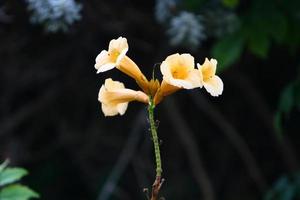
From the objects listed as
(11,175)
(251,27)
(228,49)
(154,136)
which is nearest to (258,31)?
(251,27)

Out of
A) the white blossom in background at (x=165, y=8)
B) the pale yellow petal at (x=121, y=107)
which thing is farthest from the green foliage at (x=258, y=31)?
the pale yellow petal at (x=121, y=107)

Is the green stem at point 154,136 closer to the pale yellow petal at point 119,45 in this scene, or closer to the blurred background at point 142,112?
the pale yellow petal at point 119,45

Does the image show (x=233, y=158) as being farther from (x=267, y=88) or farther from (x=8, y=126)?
(x=8, y=126)

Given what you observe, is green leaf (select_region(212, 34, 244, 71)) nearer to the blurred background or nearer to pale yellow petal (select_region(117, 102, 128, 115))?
the blurred background

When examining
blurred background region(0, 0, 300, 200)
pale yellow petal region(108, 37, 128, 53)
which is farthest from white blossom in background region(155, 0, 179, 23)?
pale yellow petal region(108, 37, 128, 53)

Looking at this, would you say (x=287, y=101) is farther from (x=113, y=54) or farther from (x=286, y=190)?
(x=113, y=54)

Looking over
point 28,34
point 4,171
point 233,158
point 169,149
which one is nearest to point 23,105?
point 28,34

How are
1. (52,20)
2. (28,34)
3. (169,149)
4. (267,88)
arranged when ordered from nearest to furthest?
(52,20), (28,34), (267,88), (169,149)
